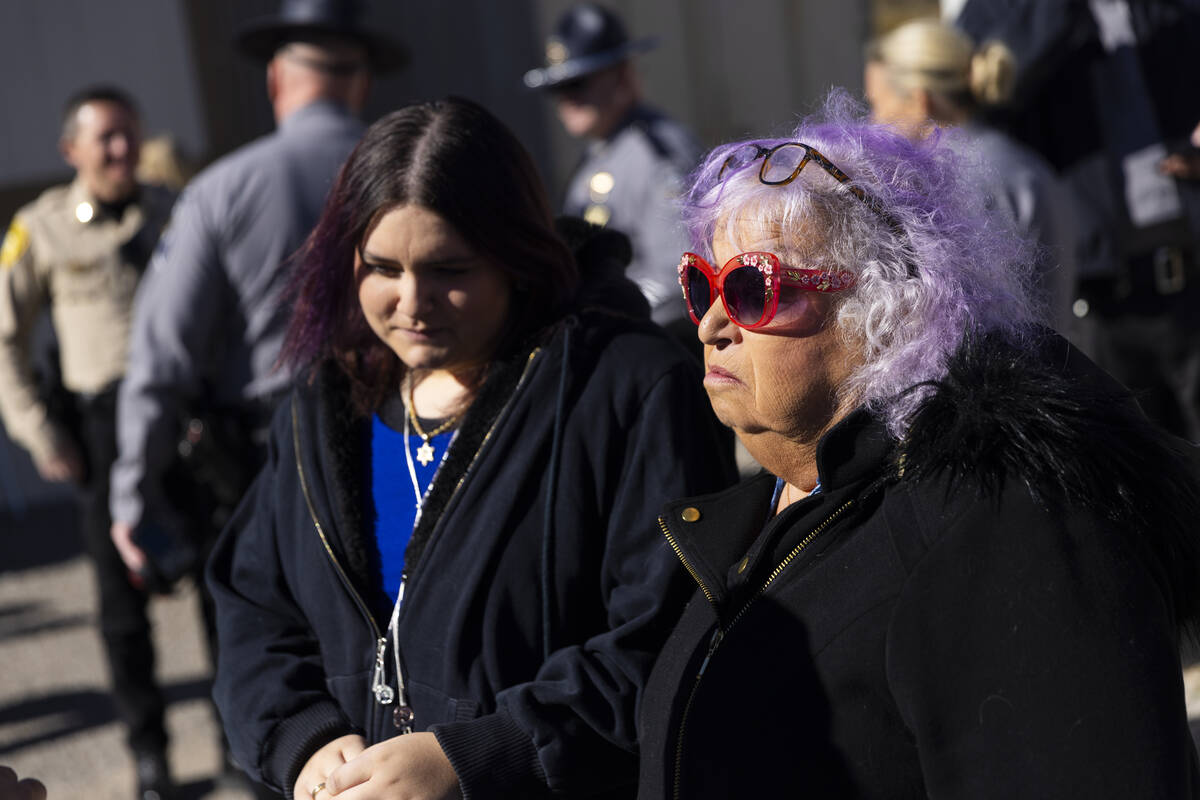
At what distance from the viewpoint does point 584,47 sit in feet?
14.5

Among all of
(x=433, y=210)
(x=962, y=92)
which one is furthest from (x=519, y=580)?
(x=962, y=92)

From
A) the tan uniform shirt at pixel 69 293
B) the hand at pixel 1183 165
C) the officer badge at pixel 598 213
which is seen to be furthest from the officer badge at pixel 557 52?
the hand at pixel 1183 165

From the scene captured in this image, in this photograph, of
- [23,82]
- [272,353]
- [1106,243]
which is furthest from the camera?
[23,82]

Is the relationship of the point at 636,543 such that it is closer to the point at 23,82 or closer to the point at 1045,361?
the point at 1045,361

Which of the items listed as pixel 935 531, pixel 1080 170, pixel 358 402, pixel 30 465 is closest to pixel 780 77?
pixel 1080 170

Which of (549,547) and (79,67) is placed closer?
(549,547)

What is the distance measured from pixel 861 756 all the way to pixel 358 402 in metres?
1.06

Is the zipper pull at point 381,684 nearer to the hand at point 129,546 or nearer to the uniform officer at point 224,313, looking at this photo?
the uniform officer at point 224,313

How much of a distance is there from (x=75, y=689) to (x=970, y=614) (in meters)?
4.38

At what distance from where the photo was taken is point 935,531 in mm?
1223

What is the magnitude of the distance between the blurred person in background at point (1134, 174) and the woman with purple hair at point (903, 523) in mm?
2381

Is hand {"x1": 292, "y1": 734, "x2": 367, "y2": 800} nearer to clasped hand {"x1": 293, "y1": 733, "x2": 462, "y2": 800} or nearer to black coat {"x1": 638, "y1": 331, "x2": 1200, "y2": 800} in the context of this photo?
clasped hand {"x1": 293, "y1": 733, "x2": 462, "y2": 800}

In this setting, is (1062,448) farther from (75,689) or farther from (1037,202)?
(75,689)

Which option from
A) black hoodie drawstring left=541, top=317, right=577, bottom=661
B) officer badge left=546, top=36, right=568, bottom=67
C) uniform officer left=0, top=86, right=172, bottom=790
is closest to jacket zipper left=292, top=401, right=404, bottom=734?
black hoodie drawstring left=541, top=317, right=577, bottom=661
